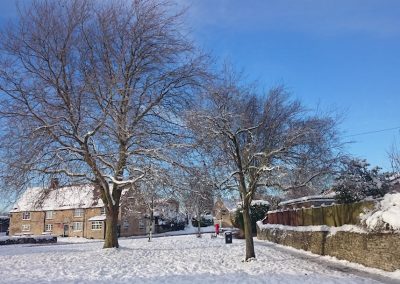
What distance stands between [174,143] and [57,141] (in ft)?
17.5

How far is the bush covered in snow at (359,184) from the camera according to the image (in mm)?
18141

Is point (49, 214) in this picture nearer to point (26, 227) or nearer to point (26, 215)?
point (26, 215)

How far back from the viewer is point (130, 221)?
62438 millimetres

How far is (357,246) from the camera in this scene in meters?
14.7

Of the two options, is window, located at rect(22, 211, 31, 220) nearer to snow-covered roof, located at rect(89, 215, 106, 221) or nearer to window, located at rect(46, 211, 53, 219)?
window, located at rect(46, 211, 53, 219)

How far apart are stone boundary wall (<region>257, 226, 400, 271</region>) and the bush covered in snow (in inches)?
77.0

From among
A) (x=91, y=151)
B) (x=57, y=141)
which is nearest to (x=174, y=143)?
(x=91, y=151)

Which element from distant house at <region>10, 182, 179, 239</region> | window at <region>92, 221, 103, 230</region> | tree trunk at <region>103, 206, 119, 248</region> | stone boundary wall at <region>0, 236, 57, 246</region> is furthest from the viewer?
distant house at <region>10, 182, 179, 239</region>

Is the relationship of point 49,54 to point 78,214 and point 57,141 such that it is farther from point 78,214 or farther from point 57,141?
point 78,214

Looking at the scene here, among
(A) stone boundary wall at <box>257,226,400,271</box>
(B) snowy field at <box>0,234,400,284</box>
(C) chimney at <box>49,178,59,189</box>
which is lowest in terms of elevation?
(B) snowy field at <box>0,234,400,284</box>

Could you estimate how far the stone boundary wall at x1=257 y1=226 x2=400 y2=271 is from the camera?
12348 mm

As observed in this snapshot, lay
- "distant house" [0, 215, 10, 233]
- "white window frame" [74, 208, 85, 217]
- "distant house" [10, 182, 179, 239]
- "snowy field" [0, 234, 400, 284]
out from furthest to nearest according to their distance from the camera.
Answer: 1. "distant house" [0, 215, 10, 233]
2. "white window frame" [74, 208, 85, 217]
3. "distant house" [10, 182, 179, 239]
4. "snowy field" [0, 234, 400, 284]

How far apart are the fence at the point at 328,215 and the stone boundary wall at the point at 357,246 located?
55 cm

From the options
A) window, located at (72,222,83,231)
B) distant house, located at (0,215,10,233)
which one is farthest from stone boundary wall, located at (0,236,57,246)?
distant house, located at (0,215,10,233)
